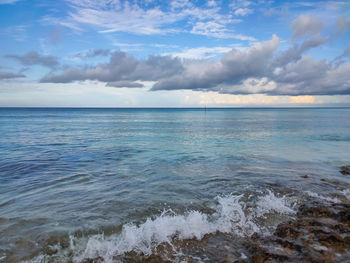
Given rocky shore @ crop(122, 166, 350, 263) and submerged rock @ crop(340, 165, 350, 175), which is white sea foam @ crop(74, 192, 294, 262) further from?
submerged rock @ crop(340, 165, 350, 175)

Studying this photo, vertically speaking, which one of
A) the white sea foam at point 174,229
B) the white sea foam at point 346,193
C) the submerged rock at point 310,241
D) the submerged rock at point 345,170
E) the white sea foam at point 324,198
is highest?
the submerged rock at point 310,241

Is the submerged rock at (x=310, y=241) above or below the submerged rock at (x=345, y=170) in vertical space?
above

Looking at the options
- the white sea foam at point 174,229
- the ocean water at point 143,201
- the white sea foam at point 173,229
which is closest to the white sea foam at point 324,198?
the ocean water at point 143,201

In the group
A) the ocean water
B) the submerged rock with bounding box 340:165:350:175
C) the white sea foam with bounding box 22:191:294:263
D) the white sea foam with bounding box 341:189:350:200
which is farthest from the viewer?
the submerged rock with bounding box 340:165:350:175

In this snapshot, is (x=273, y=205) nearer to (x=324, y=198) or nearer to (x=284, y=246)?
(x=324, y=198)

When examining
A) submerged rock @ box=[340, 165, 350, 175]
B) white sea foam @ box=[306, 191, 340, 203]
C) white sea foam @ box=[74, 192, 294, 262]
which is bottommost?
submerged rock @ box=[340, 165, 350, 175]

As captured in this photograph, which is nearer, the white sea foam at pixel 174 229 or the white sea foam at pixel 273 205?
the white sea foam at pixel 174 229

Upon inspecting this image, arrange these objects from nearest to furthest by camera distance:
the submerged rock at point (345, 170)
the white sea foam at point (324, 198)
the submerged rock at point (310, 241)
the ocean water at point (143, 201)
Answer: the submerged rock at point (310, 241) → the ocean water at point (143, 201) → the white sea foam at point (324, 198) → the submerged rock at point (345, 170)

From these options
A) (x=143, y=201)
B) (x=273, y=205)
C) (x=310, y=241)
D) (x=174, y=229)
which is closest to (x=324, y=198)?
(x=273, y=205)

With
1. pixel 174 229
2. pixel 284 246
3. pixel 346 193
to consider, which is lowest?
pixel 346 193

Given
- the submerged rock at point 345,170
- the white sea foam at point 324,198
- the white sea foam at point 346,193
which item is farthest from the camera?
the submerged rock at point 345,170

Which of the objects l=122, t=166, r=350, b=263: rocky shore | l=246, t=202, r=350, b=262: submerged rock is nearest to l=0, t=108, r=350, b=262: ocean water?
l=122, t=166, r=350, b=263: rocky shore

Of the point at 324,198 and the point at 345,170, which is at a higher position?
the point at 324,198

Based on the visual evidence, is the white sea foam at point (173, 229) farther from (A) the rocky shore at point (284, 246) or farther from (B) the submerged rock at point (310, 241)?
(B) the submerged rock at point (310, 241)
